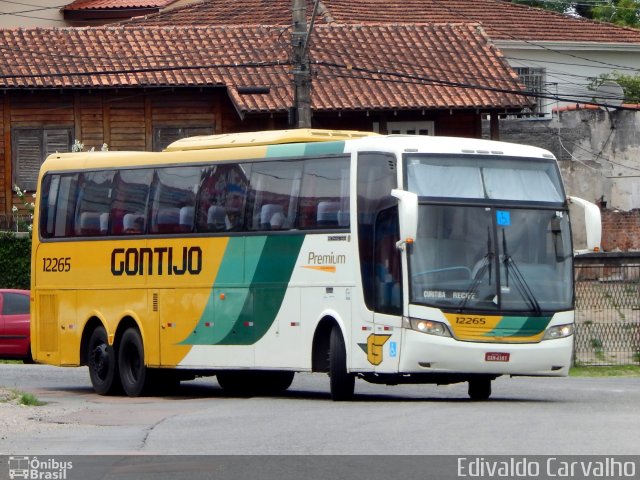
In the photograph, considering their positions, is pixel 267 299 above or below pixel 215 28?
below

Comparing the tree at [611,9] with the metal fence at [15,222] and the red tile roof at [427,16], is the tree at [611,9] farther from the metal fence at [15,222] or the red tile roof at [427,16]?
the metal fence at [15,222]

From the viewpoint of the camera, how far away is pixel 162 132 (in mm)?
39531

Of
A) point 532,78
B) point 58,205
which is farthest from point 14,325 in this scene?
point 532,78

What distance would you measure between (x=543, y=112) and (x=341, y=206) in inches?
1289

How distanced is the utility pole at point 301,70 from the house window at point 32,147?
40.4 ft

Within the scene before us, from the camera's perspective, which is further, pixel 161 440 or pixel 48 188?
pixel 48 188

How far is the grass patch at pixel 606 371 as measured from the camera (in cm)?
2636

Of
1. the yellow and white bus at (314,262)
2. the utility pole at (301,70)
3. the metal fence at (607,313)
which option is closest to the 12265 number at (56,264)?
the yellow and white bus at (314,262)

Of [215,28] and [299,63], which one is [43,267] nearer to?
[299,63]

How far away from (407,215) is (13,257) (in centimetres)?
2326

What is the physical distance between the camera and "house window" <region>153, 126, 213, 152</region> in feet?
129

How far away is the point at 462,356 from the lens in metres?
16.6

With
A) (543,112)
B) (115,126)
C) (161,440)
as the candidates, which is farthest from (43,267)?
(543,112)

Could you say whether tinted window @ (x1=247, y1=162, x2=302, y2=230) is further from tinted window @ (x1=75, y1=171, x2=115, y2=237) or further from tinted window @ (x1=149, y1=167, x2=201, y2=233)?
tinted window @ (x1=75, y1=171, x2=115, y2=237)
